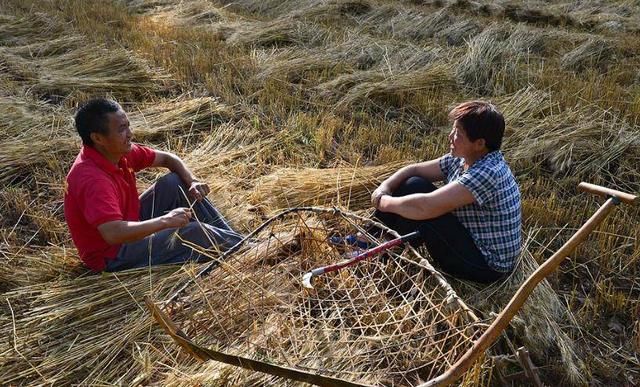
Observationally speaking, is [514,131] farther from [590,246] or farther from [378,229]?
[378,229]

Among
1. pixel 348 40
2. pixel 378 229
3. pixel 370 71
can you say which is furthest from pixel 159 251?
pixel 348 40

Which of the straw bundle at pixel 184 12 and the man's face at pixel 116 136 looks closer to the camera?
the man's face at pixel 116 136

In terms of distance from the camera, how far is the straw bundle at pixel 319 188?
2.86 meters

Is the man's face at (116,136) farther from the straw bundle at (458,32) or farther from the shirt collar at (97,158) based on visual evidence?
the straw bundle at (458,32)

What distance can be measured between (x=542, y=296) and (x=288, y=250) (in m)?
1.03

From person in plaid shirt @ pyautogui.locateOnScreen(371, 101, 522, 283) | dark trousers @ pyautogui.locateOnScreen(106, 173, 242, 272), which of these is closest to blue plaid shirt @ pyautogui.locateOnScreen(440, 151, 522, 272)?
person in plaid shirt @ pyautogui.locateOnScreen(371, 101, 522, 283)

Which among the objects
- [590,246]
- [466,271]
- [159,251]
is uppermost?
[159,251]

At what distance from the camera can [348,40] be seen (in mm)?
5285

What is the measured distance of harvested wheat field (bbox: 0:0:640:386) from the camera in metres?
1.95

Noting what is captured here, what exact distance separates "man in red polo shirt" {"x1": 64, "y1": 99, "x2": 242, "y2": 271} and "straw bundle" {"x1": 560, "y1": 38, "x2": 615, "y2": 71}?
341 centimetres

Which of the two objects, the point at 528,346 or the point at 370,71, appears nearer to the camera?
the point at 528,346

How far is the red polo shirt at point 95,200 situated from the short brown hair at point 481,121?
134cm

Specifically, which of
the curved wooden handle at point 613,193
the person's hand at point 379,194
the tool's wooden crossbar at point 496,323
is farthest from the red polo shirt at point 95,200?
the curved wooden handle at point 613,193

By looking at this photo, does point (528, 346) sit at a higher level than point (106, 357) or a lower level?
lower
